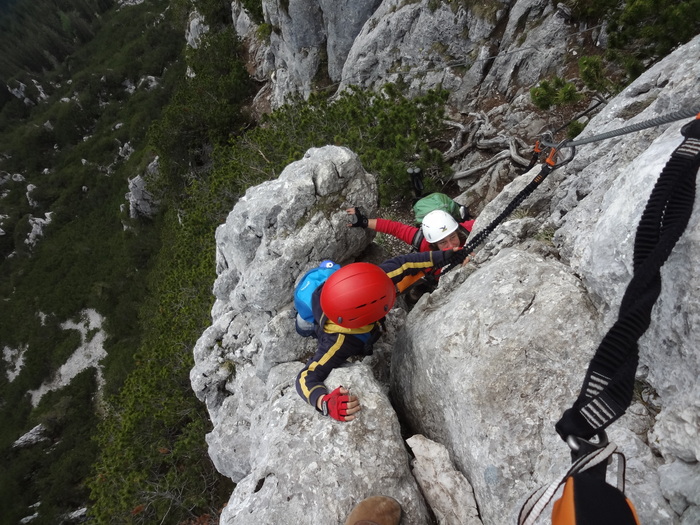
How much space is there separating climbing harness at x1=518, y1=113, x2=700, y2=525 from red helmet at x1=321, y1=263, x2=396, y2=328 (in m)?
2.55

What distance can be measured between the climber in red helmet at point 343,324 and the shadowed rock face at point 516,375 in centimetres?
17

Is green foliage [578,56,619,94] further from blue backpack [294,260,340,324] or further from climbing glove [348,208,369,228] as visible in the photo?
blue backpack [294,260,340,324]

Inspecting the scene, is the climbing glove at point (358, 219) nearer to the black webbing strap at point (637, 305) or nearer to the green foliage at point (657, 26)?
the black webbing strap at point (637, 305)

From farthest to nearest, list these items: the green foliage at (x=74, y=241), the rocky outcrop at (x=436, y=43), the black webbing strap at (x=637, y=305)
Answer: the green foliage at (x=74, y=241), the rocky outcrop at (x=436, y=43), the black webbing strap at (x=637, y=305)

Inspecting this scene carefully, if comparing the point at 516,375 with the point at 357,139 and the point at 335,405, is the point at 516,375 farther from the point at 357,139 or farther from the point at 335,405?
the point at 357,139

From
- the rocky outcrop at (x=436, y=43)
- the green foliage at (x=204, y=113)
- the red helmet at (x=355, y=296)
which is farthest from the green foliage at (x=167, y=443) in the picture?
the green foliage at (x=204, y=113)

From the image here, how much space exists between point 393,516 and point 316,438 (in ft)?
3.35

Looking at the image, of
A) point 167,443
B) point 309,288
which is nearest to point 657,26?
point 309,288

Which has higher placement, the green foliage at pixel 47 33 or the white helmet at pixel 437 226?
the green foliage at pixel 47 33

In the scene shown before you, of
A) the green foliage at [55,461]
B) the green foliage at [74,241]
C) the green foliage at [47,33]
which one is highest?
the green foliage at [47,33]

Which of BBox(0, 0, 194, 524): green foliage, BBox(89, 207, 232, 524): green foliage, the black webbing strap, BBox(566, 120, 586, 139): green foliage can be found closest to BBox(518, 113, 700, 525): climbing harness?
the black webbing strap

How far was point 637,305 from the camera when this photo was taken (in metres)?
1.86

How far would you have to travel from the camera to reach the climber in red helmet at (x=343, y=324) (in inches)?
160

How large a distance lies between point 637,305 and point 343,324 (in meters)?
2.90
